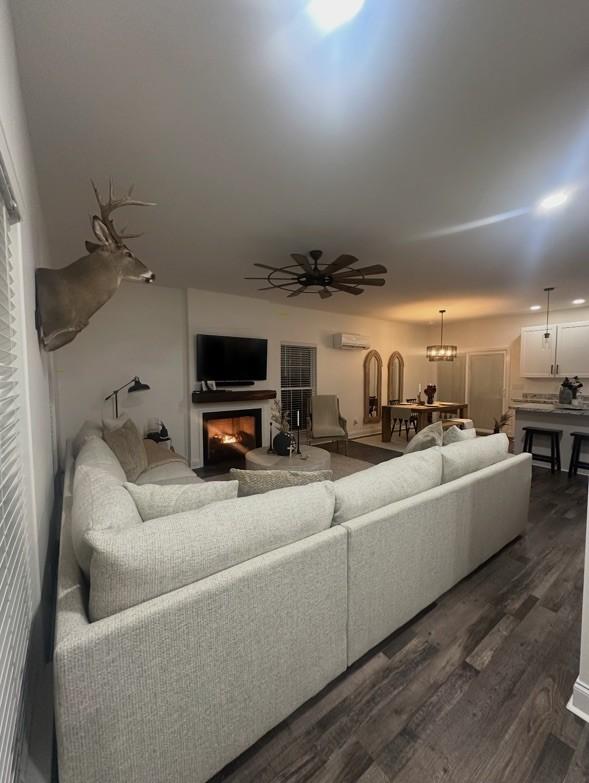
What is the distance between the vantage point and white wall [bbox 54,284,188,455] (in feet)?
13.0

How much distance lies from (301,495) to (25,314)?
1.42 m

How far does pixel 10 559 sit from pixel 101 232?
1.76 m

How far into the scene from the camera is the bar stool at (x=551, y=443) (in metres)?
4.48

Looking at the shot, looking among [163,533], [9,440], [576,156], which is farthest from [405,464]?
[576,156]

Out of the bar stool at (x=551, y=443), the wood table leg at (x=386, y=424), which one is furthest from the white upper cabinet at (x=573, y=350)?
the wood table leg at (x=386, y=424)

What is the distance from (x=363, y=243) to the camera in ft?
10.2

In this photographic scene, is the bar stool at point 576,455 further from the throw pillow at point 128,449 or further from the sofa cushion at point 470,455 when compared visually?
the throw pillow at point 128,449

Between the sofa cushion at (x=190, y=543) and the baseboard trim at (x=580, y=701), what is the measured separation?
1202mm

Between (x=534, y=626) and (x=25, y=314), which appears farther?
(x=534, y=626)

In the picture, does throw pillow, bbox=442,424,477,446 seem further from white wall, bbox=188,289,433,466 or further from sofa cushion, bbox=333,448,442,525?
white wall, bbox=188,289,433,466

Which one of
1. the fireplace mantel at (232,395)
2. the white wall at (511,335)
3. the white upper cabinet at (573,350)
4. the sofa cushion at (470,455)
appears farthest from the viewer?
the white wall at (511,335)

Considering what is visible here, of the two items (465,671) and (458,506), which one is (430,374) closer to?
(458,506)

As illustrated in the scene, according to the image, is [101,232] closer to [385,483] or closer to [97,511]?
[97,511]

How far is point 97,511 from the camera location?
1.20 meters
